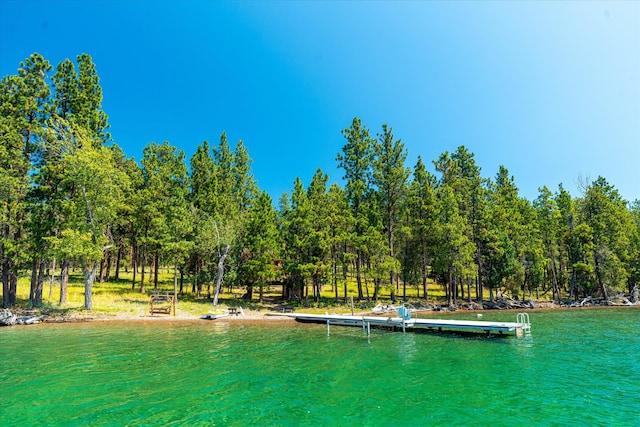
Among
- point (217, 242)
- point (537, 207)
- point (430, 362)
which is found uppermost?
point (537, 207)

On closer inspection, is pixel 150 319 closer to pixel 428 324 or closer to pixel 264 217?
pixel 264 217

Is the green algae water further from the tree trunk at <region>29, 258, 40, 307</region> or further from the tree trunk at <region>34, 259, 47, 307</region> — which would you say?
the tree trunk at <region>34, 259, 47, 307</region>

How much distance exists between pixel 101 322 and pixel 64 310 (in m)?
5.20

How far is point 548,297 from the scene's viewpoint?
6000 centimetres

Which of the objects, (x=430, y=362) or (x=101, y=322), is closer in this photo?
(x=430, y=362)

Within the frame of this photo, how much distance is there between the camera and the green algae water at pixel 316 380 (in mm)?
10938

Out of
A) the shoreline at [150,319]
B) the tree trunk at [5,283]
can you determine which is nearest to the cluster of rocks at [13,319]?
the shoreline at [150,319]

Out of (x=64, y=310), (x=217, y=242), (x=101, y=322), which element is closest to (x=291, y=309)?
(x=217, y=242)

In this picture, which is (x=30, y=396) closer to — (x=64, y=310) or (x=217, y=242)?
(x=64, y=310)

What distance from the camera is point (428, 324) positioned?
2848 centimetres

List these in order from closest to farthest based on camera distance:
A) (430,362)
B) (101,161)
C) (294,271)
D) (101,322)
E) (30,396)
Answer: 1. (30,396)
2. (430,362)
3. (101,322)
4. (101,161)
5. (294,271)

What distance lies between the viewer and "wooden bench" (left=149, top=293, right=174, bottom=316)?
118ft

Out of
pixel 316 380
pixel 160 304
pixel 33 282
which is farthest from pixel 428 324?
pixel 33 282

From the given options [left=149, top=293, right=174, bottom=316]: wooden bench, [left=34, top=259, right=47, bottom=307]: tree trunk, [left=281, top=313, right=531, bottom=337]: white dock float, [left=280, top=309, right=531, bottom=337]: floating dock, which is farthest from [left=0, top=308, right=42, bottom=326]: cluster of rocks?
[left=280, top=309, right=531, bottom=337]: floating dock
